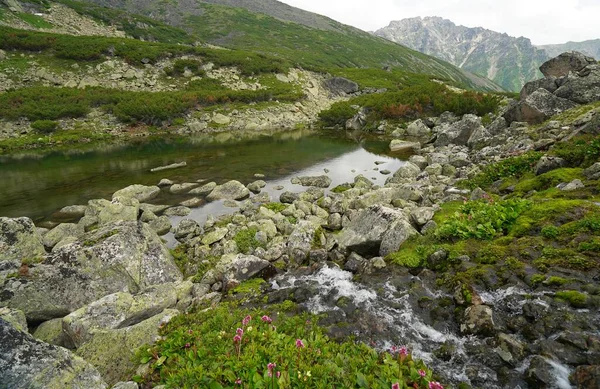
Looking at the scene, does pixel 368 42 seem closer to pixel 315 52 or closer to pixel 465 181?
pixel 315 52

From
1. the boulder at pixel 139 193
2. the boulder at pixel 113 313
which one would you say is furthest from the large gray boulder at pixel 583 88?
the boulder at pixel 139 193

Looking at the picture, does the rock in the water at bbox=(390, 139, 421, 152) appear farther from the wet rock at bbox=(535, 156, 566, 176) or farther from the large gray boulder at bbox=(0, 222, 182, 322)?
the large gray boulder at bbox=(0, 222, 182, 322)

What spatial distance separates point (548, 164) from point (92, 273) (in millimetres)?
21063

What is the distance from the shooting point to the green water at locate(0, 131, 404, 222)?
24.4 m

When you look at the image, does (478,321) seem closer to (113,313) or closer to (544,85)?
(113,313)

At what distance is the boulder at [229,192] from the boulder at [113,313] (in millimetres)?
13459

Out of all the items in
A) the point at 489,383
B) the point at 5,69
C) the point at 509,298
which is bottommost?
the point at 5,69

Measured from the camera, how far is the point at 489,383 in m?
5.80

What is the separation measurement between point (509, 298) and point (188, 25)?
193 metres

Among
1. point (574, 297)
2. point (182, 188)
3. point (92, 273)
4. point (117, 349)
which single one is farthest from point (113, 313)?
point (182, 188)

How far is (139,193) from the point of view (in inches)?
926

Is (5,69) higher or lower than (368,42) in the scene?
lower

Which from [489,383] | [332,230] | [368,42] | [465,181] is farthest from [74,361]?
[368,42]

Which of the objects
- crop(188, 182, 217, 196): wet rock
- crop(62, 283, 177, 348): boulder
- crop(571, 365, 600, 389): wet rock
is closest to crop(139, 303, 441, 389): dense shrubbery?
crop(62, 283, 177, 348): boulder
